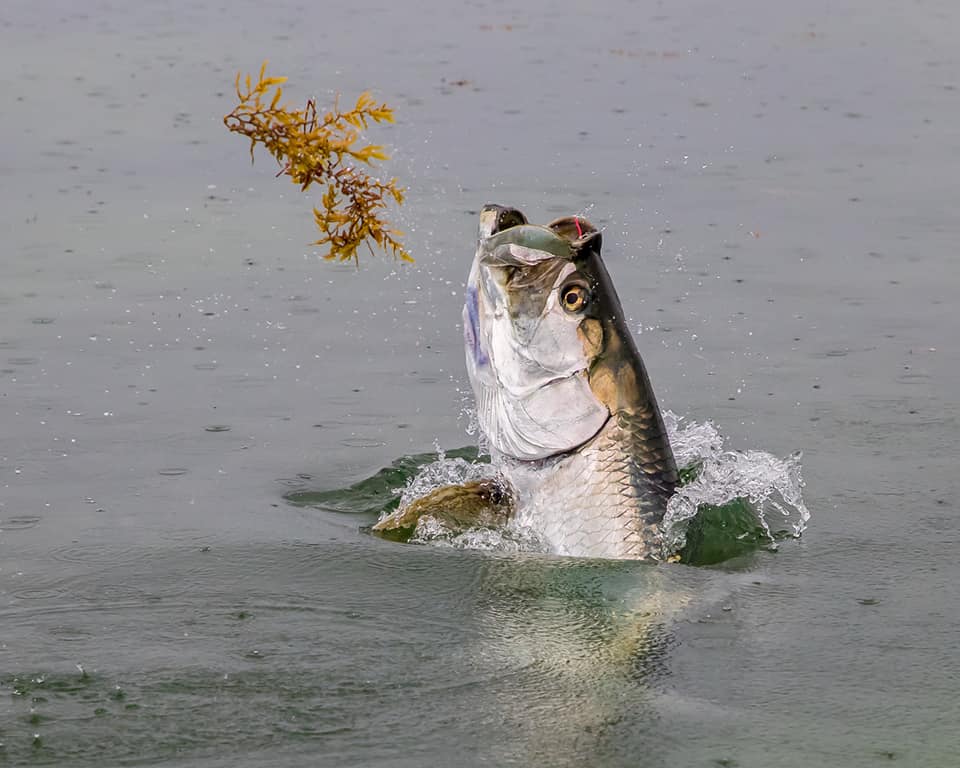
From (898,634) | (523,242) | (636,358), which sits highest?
(523,242)

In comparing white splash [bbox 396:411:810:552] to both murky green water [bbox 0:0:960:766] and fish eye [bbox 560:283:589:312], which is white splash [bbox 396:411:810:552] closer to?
murky green water [bbox 0:0:960:766]

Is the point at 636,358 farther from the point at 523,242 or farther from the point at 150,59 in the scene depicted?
the point at 150,59

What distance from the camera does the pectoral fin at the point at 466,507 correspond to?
7.24 metres

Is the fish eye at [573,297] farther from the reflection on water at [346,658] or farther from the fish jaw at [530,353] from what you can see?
the reflection on water at [346,658]

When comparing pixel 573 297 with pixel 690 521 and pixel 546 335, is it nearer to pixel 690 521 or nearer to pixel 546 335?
pixel 546 335

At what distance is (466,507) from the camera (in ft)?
23.9

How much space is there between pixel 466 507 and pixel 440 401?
2.50 m

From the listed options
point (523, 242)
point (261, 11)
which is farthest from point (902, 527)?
point (261, 11)

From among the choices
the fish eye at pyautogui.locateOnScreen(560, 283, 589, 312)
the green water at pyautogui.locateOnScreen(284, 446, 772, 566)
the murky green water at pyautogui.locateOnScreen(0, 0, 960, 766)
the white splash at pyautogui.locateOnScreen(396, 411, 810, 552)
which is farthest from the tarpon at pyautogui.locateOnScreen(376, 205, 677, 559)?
the green water at pyautogui.locateOnScreen(284, 446, 772, 566)

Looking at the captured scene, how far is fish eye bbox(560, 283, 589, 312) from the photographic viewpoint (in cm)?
686

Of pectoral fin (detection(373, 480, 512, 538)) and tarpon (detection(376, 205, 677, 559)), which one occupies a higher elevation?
tarpon (detection(376, 205, 677, 559))

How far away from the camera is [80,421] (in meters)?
9.17

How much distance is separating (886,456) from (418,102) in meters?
8.93

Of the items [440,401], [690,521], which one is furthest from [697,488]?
[440,401]
